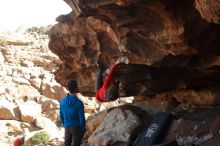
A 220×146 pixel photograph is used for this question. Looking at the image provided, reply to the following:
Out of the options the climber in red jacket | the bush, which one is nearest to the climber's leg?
the climber in red jacket

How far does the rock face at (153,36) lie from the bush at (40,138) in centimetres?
1805

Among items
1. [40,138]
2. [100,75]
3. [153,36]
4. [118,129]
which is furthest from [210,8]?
[40,138]

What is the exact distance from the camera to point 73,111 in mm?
10773

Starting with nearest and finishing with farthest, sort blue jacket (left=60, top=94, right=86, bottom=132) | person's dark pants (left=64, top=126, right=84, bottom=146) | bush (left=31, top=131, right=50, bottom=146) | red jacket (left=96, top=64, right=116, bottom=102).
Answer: blue jacket (left=60, top=94, right=86, bottom=132), person's dark pants (left=64, top=126, right=84, bottom=146), red jacket (left=96, top=64, right=116, bottom=102), bush (left=31, top=131, right=50, bottom=146)

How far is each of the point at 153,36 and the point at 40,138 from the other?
77.5 feet

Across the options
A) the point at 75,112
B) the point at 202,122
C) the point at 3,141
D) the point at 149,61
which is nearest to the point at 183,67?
the point at 149,61

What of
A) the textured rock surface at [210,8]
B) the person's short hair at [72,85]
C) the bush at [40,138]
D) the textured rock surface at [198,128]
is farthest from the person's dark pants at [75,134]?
the bush at [40,138]

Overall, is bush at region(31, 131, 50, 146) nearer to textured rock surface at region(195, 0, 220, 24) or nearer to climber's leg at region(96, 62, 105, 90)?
climber's leg at region(96, 62, 105, 90)

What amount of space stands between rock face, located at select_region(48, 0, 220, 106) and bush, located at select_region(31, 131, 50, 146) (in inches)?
711

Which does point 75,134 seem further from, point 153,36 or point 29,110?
point 29,110

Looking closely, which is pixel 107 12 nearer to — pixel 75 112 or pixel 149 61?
pixel 149 61

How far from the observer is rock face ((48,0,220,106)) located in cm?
957

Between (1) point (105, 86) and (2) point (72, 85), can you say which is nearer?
(2) point (72, 85)

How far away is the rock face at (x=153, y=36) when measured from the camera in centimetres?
957
